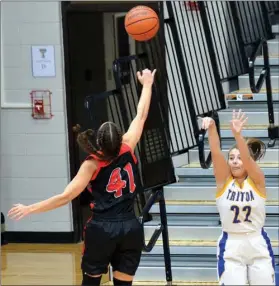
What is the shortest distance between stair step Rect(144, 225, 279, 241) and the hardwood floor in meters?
0.77

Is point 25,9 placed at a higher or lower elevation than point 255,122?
higher

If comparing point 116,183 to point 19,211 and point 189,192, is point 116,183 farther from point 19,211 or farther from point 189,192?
point 189,192

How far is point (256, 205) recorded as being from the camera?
21.0 ft

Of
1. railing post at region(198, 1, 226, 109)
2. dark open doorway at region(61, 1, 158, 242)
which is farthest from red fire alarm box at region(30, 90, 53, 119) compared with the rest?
railing post at region(198, 1, 226, 109)

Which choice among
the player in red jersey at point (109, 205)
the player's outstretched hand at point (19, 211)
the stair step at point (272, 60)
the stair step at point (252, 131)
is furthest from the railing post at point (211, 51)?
the player's outstretched hand at point (19, 211)

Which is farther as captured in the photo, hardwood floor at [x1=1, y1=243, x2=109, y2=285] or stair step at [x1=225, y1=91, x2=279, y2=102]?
stair step at [x1=225, y1=91, x2=279, y2=102]

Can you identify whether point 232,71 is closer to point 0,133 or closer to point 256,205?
point 0,133

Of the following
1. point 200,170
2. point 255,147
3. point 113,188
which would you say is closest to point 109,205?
point 113,188

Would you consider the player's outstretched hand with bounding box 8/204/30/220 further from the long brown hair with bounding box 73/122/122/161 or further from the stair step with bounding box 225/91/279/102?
the stair step with bounding box 225/91/279/102

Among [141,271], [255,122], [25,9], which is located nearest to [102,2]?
[25,9]

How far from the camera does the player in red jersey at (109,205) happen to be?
20.9 feet

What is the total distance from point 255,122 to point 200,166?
81cm

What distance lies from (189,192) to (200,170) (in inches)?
11.9

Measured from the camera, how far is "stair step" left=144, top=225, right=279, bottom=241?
815 cm
